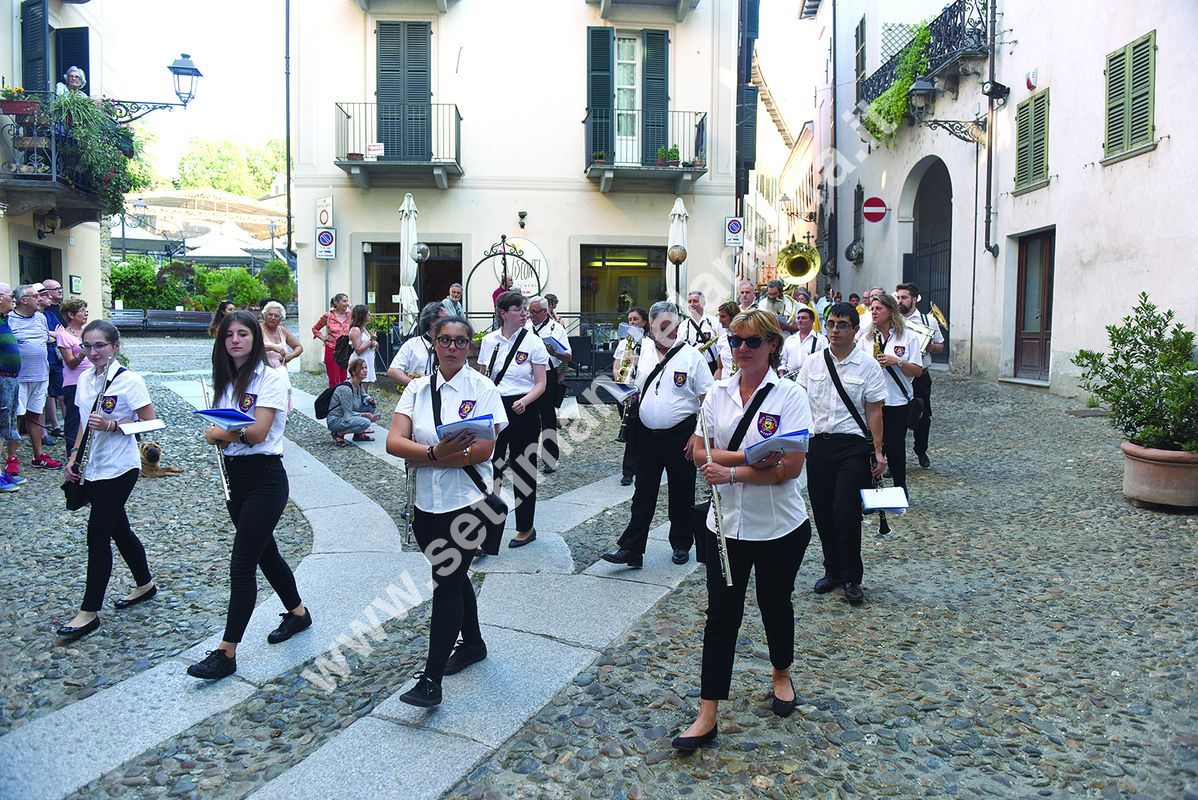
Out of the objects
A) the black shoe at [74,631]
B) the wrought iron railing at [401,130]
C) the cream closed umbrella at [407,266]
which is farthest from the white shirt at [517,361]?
the wrought iron railing at [401,130]

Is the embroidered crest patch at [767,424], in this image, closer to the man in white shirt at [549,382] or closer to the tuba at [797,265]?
the man in white shirt at [549,382]

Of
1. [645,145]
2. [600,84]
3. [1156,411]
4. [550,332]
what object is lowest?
[1156,411]

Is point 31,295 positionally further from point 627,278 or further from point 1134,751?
point 627,278

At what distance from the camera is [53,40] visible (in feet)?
49.8

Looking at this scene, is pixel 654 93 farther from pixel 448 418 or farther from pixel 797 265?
pixel 448 418

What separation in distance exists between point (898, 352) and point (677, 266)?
11129 mm

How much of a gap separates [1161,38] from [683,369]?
9.61m

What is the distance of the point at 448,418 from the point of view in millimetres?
3889

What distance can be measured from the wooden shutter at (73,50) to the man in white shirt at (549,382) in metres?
11.5

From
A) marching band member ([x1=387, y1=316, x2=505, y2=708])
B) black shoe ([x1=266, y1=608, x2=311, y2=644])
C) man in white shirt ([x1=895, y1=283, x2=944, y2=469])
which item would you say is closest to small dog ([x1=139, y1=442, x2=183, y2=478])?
black shoe ([x1=266, y1=608, x2=311, y2=644])

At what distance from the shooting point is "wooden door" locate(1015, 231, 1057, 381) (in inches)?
579

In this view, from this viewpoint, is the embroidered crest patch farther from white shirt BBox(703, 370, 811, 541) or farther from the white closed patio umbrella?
the white closed patio umbrella

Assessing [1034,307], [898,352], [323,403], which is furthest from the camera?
[1034,307]

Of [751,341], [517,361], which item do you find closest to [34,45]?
[517,361]
